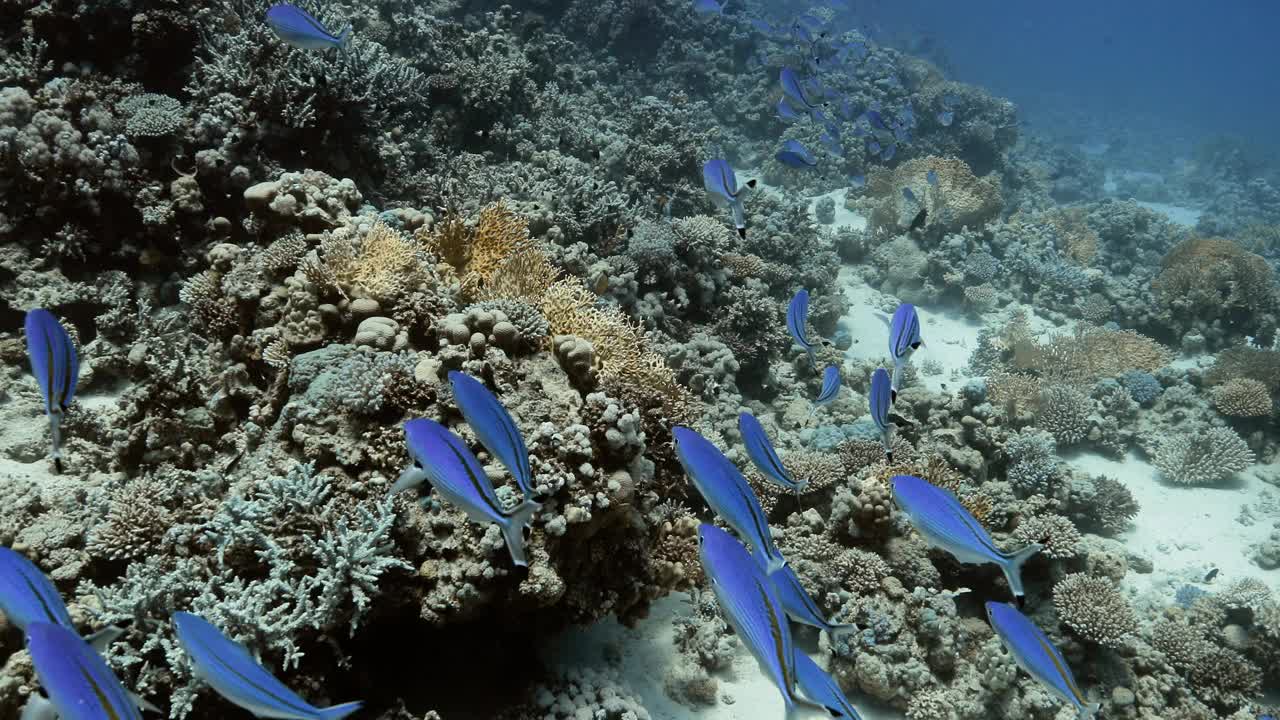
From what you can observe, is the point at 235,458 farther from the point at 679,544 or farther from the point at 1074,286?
the point at 1074,286

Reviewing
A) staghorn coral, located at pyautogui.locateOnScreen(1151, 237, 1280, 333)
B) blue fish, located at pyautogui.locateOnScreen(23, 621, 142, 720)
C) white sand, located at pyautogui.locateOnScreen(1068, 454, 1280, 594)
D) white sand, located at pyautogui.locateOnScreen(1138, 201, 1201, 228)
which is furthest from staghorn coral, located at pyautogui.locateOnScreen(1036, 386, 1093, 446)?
white sand, located at pyautogui.locateOnScreen(1138, 201, 1201, 228)

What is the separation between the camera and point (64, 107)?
228 inches

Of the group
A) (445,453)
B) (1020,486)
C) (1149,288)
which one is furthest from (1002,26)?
(445,453)

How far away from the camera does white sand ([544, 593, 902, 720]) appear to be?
4008 millimetres

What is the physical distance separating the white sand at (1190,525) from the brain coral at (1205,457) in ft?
0.48

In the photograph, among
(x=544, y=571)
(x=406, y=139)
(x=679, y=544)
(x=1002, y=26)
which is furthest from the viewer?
(x=1002, y=26)

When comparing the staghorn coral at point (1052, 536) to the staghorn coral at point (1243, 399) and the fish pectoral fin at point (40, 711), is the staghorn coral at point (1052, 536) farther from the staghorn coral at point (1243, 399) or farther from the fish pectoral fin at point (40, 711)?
the fish pectoral fin at point (40, 711)

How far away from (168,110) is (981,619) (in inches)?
348

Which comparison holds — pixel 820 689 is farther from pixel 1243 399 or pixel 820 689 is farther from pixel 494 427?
pixel 1243 399

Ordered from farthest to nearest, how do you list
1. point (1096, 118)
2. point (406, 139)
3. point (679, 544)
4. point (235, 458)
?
point (1096, 118) < point (406, 139) < point (679, 544) < point (235, 458)

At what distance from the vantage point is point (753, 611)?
1787 millimetres

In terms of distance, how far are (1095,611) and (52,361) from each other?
22.9 feet

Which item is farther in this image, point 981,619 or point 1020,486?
point 1020,486

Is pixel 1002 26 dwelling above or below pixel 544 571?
above
